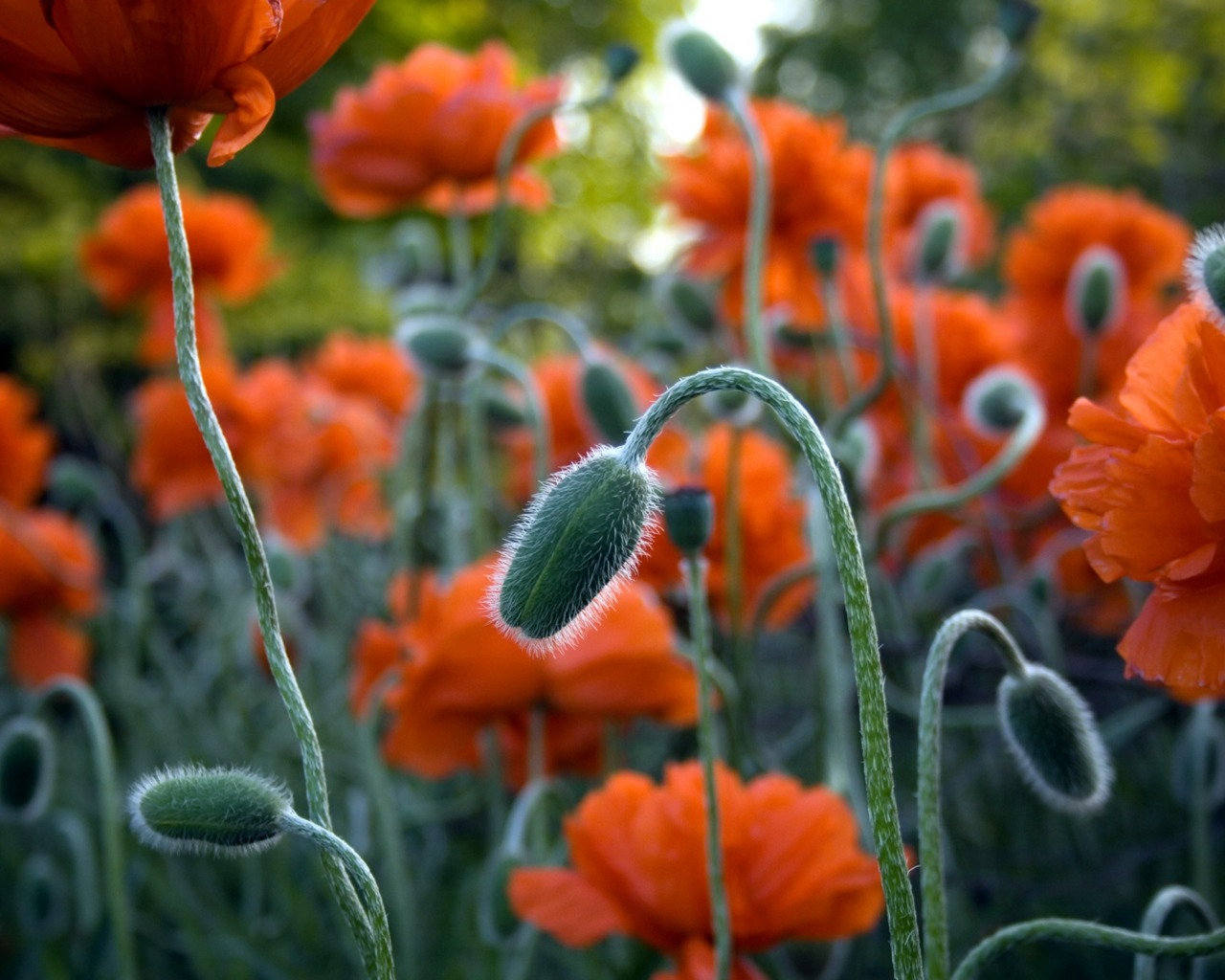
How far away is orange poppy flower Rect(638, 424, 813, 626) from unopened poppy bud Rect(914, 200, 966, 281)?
0.40m

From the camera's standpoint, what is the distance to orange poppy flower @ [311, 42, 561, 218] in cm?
142

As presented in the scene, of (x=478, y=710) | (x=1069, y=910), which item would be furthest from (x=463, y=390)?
(x=1069, y=910)

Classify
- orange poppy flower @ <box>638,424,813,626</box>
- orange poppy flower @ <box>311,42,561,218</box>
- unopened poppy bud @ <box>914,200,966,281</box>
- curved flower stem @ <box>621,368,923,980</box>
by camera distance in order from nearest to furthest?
curved flower stem @ <box>621,368,923,980</box> < orange poppy flower @ <box>638,424,813,626</box> < orange poppy flower @ <box>311,42,561,218</box> < unopened poppy bud @ <box>914,200,966,281</box>

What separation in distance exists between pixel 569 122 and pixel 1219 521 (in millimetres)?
5554

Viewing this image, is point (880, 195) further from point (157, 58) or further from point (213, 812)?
point (213, 812)

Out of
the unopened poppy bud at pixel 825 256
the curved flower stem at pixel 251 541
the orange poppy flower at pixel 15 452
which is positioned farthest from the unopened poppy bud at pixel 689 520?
the orange poppy flower at pixel 15 452

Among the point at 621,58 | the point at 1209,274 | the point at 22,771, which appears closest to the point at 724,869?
the point at 1209,274

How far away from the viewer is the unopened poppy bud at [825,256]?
1.44 metres

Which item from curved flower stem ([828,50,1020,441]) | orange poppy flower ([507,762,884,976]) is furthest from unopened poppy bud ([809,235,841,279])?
orange poppy flower ([507,762,884,976])

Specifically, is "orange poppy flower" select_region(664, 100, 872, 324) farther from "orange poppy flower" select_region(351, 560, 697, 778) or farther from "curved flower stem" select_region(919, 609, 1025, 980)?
"curved flower stem" select_region(919, 609, 1025, 980)

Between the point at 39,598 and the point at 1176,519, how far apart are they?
1.87m

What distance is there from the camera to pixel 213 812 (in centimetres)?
53

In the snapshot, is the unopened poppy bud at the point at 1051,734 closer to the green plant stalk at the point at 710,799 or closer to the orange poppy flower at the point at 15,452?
the green plant stalk at the point at 710,799

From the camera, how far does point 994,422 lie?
1244mm
